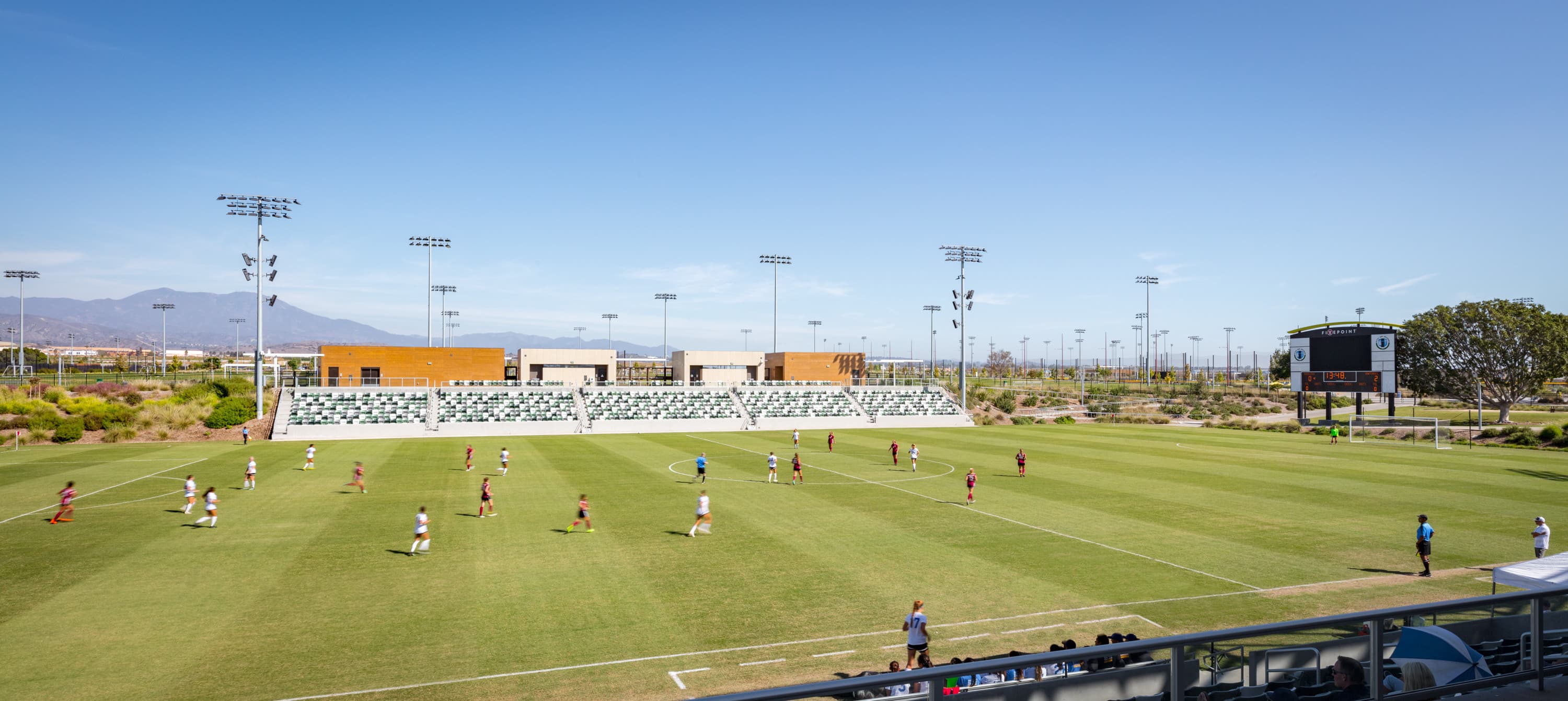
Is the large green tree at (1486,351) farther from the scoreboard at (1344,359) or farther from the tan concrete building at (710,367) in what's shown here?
the tan concrete building at (710,367)

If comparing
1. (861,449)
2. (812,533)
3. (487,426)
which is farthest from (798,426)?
(812,533)

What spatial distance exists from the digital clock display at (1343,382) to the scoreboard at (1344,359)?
4 cm

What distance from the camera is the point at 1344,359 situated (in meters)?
61.5

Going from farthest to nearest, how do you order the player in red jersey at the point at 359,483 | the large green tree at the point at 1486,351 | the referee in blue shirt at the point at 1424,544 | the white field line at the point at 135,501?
the large green tree at the point at 1486,351
the player in red jersey at the point at 359,483
the white field line at the point at 135,501
the referee in blue shirt at the point at 1424,544

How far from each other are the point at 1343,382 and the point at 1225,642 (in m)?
69.0

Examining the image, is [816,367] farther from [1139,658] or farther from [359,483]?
[1139,658]

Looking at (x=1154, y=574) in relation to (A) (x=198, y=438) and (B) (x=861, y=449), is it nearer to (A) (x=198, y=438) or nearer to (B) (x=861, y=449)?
(B) (x=861, y=449)

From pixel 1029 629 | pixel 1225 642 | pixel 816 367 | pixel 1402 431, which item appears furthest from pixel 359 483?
pixel 1402 431

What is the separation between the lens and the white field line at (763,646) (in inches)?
504

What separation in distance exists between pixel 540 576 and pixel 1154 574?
49.1ft

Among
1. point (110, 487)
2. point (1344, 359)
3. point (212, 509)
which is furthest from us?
point (1344, 359)

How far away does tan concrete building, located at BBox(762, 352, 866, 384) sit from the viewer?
8194 cm

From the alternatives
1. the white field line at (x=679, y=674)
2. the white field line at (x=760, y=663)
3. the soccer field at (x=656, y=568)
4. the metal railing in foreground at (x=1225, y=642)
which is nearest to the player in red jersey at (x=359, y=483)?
the soccer field at (x=656, y=568)

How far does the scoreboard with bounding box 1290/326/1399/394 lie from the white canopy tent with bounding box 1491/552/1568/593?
175 feet
